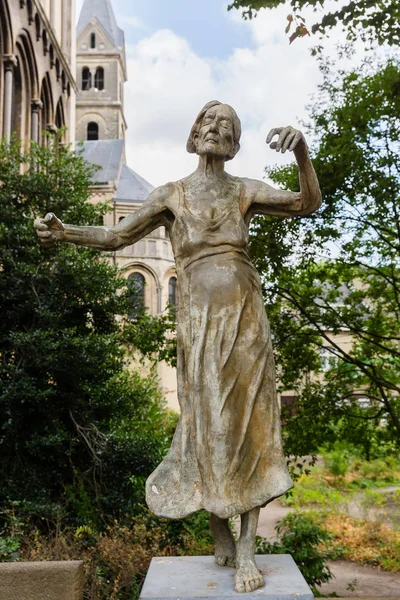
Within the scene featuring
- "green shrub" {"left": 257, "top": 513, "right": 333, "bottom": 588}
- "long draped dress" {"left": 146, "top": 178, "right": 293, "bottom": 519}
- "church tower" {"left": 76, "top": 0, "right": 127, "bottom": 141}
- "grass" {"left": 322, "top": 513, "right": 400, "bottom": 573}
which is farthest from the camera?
"church tower" {"left": 76, "top": 0, "right": 127, "bottom": 141}

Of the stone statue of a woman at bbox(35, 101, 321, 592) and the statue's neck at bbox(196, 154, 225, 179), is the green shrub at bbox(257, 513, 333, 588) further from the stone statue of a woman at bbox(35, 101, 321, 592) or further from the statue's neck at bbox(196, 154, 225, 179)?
the statue's neck at bbox(196, 154, 225, 179)

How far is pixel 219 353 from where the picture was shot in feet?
11.5

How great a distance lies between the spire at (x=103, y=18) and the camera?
65.6 metres

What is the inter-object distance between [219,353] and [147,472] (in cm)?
649

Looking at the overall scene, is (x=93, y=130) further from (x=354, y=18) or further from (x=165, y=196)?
(x=165, y=196)

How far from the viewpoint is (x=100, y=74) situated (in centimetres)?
6412

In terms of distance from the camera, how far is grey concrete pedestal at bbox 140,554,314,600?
306cm

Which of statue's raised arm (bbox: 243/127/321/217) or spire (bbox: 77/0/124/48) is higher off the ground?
spire (bbox: 77/0/124/48)

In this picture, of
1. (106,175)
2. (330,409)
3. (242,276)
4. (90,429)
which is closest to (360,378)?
(330,409)

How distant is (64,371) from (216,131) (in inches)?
251

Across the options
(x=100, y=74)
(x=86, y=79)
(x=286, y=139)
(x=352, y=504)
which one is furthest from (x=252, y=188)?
(x=100, y=74)

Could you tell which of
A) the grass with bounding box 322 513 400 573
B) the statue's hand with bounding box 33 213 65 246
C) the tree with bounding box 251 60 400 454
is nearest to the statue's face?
the statue's hand with bounding box 33 213 65 246

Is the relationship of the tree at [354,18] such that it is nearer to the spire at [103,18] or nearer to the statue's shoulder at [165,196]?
the statue's shoulder at [165,196]

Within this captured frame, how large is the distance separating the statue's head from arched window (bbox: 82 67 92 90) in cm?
6278
